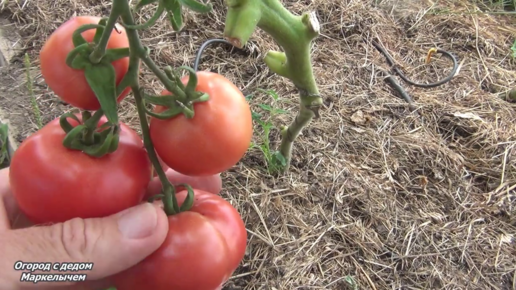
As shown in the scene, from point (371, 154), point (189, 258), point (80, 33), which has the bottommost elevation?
point (371, 154)

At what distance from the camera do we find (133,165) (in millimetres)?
813

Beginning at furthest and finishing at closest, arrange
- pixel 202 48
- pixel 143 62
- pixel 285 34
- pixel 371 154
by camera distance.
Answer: pixel 202 48 < pixel 371 154 < pixel 285 34 < pixel 143 62

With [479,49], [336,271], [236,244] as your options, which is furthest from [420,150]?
[236,244]

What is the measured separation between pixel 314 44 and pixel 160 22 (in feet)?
2.19

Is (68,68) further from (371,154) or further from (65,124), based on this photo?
(371,154)

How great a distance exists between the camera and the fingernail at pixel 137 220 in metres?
0.80

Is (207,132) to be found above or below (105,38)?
below

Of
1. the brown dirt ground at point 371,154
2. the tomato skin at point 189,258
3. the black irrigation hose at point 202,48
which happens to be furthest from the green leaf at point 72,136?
the black irrigation hose at point 202,48

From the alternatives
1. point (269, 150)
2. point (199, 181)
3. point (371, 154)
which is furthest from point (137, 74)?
point (371, 154)

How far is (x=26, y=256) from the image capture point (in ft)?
2.70

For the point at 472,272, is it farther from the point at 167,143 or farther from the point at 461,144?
the point at 167,143

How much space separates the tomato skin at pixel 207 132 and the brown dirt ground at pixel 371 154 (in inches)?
23.9

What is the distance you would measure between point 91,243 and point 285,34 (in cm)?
58

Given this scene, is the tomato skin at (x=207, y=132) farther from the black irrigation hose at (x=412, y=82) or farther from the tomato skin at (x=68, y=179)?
the black irrigation hose at (x=412, y=82)
